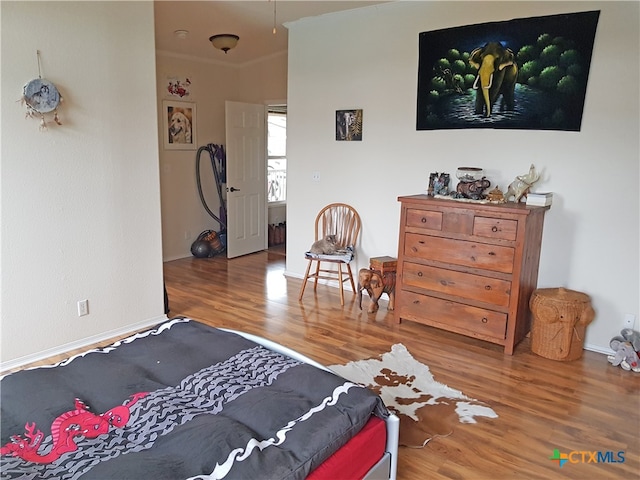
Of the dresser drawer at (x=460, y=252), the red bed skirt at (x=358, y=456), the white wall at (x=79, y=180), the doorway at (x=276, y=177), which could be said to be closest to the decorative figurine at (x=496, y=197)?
the dresser drawer at (x=460, y=252)

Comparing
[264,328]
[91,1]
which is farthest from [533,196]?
[91,1]

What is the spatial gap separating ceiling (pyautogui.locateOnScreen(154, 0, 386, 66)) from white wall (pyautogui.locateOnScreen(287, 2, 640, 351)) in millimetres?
245

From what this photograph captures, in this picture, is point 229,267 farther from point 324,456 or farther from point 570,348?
point 324,456

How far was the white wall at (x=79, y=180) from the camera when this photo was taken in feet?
9.53

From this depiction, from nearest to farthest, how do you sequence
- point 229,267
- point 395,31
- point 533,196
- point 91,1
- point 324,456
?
point 324,456 → point 91,1 → point 533,196 → point 395,31 → point 229,267

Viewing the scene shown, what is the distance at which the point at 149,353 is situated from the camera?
7.57 ft

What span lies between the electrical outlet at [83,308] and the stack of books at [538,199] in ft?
10.6

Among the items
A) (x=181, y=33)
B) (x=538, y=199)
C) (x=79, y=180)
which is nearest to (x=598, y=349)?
(x=538, y=199)

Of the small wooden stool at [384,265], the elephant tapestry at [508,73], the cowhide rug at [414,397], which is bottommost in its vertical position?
the cowhide rug at [414,397]

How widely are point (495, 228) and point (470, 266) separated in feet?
1.10

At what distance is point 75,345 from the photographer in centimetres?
332

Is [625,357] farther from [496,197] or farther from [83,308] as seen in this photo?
[83,308]

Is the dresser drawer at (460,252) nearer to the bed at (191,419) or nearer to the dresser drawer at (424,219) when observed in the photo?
the dresser drawer at (424,219)

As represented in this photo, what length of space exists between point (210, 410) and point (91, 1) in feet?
9.02
